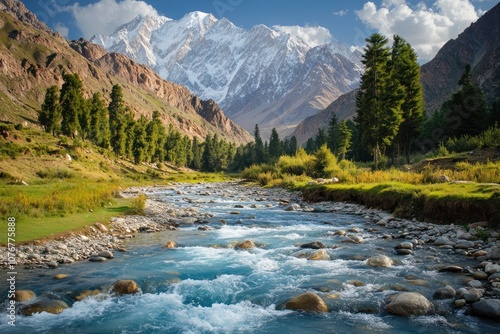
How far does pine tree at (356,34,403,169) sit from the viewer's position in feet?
133

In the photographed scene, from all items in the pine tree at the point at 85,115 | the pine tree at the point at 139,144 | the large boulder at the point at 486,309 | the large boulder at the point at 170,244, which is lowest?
the large boulder at the point at 170,244

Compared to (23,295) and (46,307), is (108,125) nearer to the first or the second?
(23,295)

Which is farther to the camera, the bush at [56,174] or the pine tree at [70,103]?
the pine tree at [70,103]

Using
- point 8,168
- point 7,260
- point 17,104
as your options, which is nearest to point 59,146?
point 8,168

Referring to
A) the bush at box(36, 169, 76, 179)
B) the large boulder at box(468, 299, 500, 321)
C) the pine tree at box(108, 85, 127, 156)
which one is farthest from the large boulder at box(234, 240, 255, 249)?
the pine tree at box(108, 85, 127, 156)

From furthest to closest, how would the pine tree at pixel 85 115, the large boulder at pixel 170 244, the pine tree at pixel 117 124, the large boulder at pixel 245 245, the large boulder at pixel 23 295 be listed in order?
the pine tree at pixel 117 124
the pine tree at pixel 85 115
the large boulder at pixel 170 244
the large boulder at pixel 245 245
the large boulder at pixel 23 295

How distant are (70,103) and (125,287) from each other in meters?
68.7

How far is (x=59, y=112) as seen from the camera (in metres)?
71.1

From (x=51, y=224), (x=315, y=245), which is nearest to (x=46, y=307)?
(x=51, y=224)

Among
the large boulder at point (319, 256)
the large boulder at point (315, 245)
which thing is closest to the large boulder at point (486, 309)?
the large boulder at point (319, 256)

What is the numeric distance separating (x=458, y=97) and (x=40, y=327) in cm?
6093

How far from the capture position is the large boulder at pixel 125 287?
31.6 feet

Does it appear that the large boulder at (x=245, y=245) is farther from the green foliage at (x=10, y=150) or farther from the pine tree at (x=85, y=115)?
the pine tree at (x=85, y=115)

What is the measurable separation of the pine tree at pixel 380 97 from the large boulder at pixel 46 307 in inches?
1459
